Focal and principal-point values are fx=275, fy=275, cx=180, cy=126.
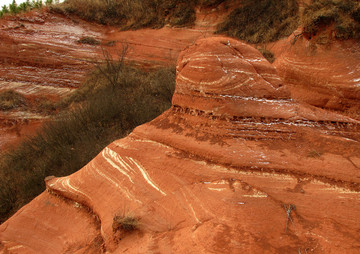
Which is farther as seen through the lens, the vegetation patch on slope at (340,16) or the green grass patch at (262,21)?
the green grass patch at (262,21)

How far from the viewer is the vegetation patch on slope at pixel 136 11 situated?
15094 mm

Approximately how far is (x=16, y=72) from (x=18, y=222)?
438 inches

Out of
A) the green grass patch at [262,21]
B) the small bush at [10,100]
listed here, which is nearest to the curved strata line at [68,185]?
the small bush at [10,100]

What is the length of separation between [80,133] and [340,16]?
6797 mm

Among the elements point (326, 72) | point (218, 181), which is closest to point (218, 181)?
point (218, 181)

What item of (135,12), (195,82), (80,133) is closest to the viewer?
(195,82)

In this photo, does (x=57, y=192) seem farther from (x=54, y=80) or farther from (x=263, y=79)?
(x=54, y=80)

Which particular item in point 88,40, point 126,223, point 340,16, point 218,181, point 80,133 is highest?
point 340,16

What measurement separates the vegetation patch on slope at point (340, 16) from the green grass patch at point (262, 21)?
735 cm

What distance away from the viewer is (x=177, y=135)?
9.83 feet

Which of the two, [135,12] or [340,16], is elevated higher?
[135,12]

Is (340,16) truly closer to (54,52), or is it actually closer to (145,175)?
(145,175)

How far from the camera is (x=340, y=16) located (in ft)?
15.0

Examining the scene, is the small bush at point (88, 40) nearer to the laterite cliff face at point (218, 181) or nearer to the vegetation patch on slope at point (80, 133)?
the vegetation patch on slope at point (80, 133)
